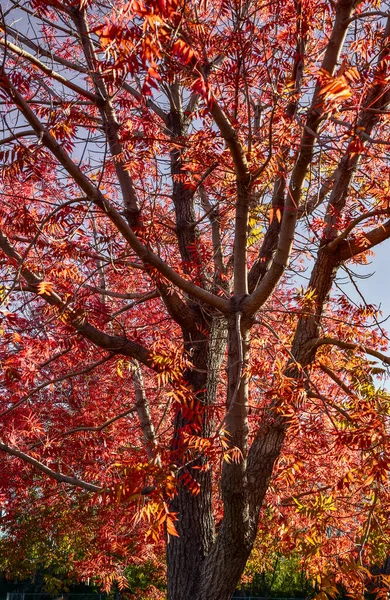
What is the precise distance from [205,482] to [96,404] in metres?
3.09

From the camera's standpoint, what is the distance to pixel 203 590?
540 cm

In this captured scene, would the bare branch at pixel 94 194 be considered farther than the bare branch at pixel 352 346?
No

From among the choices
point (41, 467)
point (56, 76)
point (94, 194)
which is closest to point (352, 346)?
point (94, 194)

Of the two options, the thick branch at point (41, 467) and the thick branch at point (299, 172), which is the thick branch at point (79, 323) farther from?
the thick branch at point (41, 467)

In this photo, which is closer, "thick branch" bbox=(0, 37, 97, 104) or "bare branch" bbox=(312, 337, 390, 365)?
"thick branch" bbox=(0, 37, 97, 104)

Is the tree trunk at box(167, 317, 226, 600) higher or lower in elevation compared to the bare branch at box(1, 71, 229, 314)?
lower

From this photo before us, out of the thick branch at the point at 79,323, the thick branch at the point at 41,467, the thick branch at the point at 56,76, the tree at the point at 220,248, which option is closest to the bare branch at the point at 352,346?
the tree at the point at 220,248

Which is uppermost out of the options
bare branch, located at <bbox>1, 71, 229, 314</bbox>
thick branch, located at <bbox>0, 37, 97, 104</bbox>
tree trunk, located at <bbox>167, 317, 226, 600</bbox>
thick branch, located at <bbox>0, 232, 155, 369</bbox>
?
thick branch, located at <bbox>0, 37, 97, 104</bbox>

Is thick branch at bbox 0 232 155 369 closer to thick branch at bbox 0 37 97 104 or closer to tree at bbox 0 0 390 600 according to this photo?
tree at bbox 0 0 390 600

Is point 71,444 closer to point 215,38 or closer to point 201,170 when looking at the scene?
point 201,170

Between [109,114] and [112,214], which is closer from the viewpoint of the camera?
[112,214]

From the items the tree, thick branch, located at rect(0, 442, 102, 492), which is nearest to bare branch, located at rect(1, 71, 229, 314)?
the tree

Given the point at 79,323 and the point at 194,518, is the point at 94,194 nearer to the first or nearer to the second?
the point at 79,323

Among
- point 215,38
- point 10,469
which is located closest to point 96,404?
point 10,469
